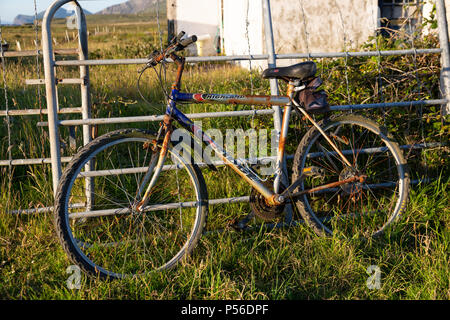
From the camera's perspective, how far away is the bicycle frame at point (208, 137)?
2.82 m

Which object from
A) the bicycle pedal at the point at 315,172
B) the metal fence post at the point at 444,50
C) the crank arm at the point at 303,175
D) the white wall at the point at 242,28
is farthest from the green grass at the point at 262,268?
the white wall at the point at 242,28

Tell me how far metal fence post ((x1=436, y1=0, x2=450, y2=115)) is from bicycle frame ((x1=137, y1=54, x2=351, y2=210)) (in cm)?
130

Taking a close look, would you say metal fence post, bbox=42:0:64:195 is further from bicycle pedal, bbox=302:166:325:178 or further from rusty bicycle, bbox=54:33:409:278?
bicycle pedal, bbox=302:166:325:178

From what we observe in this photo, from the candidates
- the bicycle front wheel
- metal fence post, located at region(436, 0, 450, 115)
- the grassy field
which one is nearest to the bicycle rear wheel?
the grassy field

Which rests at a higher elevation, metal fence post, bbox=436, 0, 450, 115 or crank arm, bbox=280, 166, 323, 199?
→ metal fence post, bbox=436, 0, 450, 115

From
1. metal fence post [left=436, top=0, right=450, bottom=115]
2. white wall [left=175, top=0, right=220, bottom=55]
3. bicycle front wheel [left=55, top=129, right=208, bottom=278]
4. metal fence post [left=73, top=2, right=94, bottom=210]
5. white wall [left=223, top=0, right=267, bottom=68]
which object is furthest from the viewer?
white wall [left=175, top=0, right=220, bottom=55]

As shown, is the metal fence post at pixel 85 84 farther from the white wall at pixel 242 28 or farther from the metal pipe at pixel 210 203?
the white wall at pixel 242 28

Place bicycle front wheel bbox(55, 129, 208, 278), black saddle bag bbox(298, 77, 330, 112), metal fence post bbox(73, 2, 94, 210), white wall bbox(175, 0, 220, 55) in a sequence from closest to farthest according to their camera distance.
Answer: bicycle front wheel bbox(55, 129, 208, 278) → black saddle bag bbox(298, 77, 330, 112) → metal fence post bbox(73, 2, 94, 210) → white wall bbox(175, 0, 220, 55)

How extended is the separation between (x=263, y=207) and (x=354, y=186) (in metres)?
0.76

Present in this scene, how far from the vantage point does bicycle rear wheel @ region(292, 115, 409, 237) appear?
10.7ft

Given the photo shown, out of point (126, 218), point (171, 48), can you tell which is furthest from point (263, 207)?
point (171, 48)
